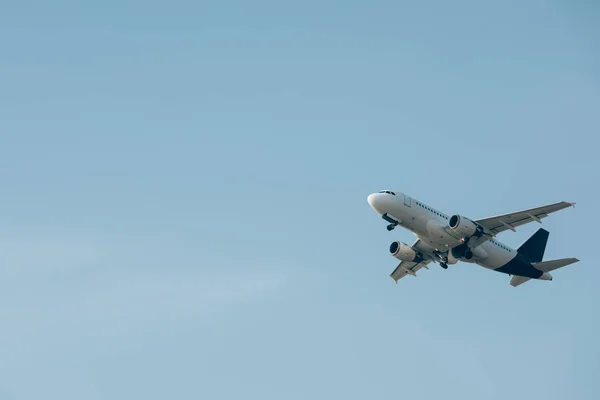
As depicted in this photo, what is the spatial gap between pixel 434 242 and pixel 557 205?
1282cm

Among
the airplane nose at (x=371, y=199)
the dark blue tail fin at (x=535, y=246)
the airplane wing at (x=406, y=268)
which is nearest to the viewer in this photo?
the airplane nose at (x=371, y=199)

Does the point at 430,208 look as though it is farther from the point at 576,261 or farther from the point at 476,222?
the point at 576,261

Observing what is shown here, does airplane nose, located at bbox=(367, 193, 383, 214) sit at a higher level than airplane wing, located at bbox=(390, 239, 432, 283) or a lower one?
lower

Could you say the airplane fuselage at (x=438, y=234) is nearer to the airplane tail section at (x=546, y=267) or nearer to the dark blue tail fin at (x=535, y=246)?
the airplane tail section at (x=546, y=267)

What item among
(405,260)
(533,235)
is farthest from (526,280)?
(405,260)

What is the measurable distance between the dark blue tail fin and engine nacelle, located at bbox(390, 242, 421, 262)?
35.0 ft

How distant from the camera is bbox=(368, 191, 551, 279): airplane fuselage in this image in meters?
89.5

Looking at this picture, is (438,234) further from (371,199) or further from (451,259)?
(371,199)

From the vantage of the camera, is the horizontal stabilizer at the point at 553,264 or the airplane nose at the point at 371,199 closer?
the airplane nose at the point at 371,199

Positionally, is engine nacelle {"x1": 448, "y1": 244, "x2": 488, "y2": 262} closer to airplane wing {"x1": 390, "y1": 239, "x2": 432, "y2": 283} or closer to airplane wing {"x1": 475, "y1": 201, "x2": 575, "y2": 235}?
airplane wing {"x1": 475, "y1": 201, "x2": 575, "y2": 235}

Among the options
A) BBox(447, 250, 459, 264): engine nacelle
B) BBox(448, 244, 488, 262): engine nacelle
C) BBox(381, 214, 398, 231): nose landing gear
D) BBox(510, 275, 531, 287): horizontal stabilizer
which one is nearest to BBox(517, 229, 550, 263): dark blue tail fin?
BBox(510, 275, 531, 287): horizontal stabilizer

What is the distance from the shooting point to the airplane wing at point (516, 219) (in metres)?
85.8

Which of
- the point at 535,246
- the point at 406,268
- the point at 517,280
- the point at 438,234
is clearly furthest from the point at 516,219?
the point at 406,268

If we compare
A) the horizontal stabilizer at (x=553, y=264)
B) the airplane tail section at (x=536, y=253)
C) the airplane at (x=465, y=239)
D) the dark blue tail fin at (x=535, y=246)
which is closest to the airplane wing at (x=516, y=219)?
the airplane at (x=465, y=239)
